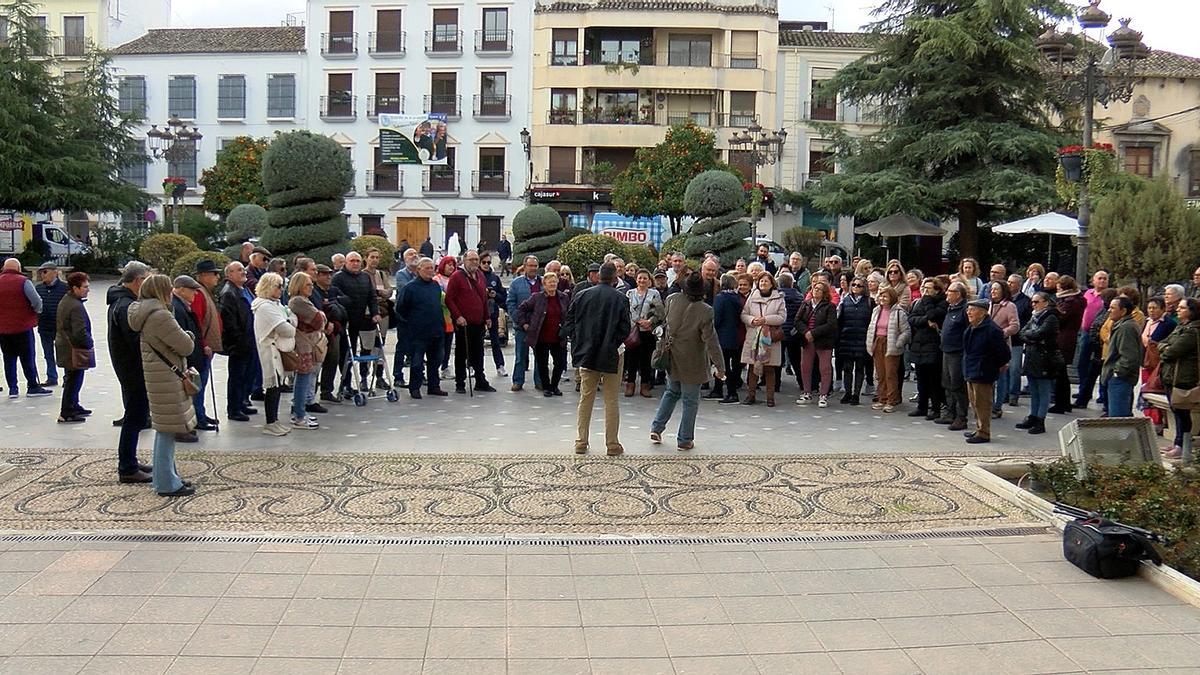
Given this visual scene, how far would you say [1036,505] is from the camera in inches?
307

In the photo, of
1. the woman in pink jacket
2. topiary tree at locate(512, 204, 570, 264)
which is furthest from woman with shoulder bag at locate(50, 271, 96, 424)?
topiary tree at locate(512, 204, 570, 264)

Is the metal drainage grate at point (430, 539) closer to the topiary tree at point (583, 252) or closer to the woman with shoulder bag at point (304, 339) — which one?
the woman with shoulder bag at point (304, 339)


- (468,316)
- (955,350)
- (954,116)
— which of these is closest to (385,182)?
(954,116)

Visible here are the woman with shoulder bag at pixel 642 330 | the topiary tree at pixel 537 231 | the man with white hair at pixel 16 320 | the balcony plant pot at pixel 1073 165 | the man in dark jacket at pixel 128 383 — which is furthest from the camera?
the topiary tree at pixel 537 231

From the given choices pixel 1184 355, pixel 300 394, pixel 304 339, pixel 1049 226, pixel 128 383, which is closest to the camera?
pixel 128 383

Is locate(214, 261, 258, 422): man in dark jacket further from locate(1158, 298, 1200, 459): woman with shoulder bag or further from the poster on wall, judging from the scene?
the poster on wall

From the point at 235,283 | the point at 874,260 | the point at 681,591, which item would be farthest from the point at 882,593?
the point at 874,260

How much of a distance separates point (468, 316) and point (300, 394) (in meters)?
3.00

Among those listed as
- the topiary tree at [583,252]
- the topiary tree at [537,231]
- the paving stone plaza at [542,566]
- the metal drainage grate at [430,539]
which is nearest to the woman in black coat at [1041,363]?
the paving stone plaza at [542,566]

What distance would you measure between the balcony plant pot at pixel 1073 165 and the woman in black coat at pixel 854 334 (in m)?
4.82

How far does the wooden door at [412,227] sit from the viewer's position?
156 ft

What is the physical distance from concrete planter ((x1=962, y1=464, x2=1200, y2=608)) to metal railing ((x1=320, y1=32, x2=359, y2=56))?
43454 millimetres

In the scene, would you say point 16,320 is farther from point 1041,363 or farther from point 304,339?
point 1041,363

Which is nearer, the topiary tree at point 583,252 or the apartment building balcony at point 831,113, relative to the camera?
the topiary tree at point 583,252
